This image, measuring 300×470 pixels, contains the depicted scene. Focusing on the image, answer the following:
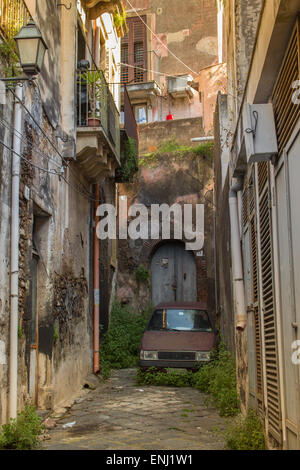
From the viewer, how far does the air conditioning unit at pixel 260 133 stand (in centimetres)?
474

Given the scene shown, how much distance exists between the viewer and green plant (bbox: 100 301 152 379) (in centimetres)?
1263

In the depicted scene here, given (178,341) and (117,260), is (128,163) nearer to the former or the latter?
(117,260)

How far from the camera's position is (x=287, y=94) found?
425 cm

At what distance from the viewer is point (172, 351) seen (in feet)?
33.0

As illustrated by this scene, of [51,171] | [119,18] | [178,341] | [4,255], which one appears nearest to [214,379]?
[178,341]

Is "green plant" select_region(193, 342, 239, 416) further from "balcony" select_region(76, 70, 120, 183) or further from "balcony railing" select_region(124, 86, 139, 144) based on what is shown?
"balcony railing" select_region(124, 86, 139, 144)

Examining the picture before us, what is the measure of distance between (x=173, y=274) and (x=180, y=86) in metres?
9.01

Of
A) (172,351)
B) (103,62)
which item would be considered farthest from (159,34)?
(172,351)

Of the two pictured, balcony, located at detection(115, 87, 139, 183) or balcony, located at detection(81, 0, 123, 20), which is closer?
balcony, located at detection(81, 0, 123, 20)

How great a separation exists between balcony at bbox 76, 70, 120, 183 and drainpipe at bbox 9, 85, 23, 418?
121 inches

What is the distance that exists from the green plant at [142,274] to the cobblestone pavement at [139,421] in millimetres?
6875

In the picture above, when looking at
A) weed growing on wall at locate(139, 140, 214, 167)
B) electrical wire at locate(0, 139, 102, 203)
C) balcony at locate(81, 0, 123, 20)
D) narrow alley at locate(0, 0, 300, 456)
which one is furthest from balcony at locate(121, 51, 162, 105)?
electrical wire at locate(0, 139, 102, 203)

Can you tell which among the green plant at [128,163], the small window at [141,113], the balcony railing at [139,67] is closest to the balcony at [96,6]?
the green plant at [128,163]
